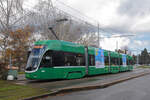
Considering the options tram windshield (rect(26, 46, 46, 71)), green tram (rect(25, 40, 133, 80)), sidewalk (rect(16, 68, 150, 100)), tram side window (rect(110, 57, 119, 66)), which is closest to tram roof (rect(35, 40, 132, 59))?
green tram (rect(25, 40, 133, 80))

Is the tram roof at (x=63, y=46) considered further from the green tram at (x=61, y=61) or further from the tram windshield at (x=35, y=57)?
Result: the tram windshield at (x=35, y=57)

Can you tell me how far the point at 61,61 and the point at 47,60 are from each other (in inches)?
60.8

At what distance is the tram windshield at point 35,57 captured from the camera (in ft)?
45.3

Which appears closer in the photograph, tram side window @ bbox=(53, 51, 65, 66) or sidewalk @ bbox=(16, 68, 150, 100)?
sidewalk @ bbox=(16, 68, 150, 100)

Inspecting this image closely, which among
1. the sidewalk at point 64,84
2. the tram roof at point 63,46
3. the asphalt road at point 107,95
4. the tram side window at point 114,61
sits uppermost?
the tram roof at point 63,46

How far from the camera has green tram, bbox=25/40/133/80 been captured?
45.5ft

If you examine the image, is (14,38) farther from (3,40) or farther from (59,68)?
(59,68)

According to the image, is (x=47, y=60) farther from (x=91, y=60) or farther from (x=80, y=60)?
(x=91, y=60)

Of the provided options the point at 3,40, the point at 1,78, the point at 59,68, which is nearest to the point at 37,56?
the point at 59,68

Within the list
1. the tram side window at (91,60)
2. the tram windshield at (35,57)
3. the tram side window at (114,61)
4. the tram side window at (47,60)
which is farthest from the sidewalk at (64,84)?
the tram side window at (114,61)

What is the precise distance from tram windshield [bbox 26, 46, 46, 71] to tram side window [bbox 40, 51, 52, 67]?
35cm

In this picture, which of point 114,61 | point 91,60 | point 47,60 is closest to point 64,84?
point 47,60

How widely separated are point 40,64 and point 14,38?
15.8 m

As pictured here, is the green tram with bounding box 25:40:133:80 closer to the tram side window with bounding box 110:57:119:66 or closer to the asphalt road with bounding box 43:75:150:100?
the tram side window with bounding box 110:57:119:66
